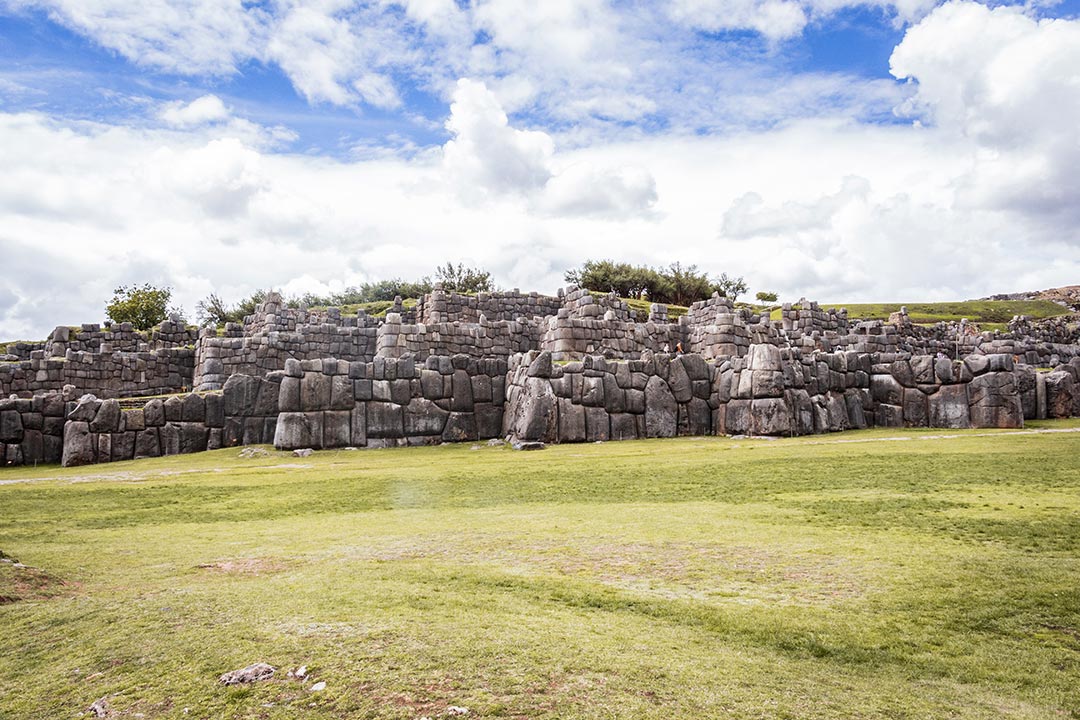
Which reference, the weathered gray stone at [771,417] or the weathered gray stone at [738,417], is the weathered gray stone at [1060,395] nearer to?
the weathered gray stone at [771,417]

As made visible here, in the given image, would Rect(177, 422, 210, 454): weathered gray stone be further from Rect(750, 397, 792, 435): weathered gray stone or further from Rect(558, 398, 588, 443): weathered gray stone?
Rect(750, 397, 792, 435): weathered gray stone

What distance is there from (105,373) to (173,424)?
11229 millimetres

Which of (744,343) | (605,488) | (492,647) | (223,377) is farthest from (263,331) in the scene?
(492,647)

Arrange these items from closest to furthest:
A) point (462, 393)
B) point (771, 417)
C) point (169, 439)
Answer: point (771, 417), point (169, 439), point (462, 393)

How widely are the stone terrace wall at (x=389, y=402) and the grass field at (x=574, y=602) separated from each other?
8.73 meters

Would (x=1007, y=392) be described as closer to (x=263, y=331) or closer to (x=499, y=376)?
(x=499, y=376)

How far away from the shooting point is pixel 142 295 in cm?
4600

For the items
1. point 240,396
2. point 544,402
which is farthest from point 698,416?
point 240,396

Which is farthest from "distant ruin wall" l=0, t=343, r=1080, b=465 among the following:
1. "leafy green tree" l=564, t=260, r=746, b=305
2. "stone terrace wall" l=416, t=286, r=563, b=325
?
"leafy green tree" l=564, t=260, r=746, b=305

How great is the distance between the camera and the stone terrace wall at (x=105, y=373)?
1038 inches

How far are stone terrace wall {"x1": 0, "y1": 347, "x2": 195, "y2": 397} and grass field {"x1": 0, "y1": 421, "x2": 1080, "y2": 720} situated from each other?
749 inches

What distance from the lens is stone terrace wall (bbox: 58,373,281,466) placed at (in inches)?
706

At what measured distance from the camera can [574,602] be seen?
4.98 metres

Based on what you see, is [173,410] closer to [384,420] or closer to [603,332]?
[384,420]
